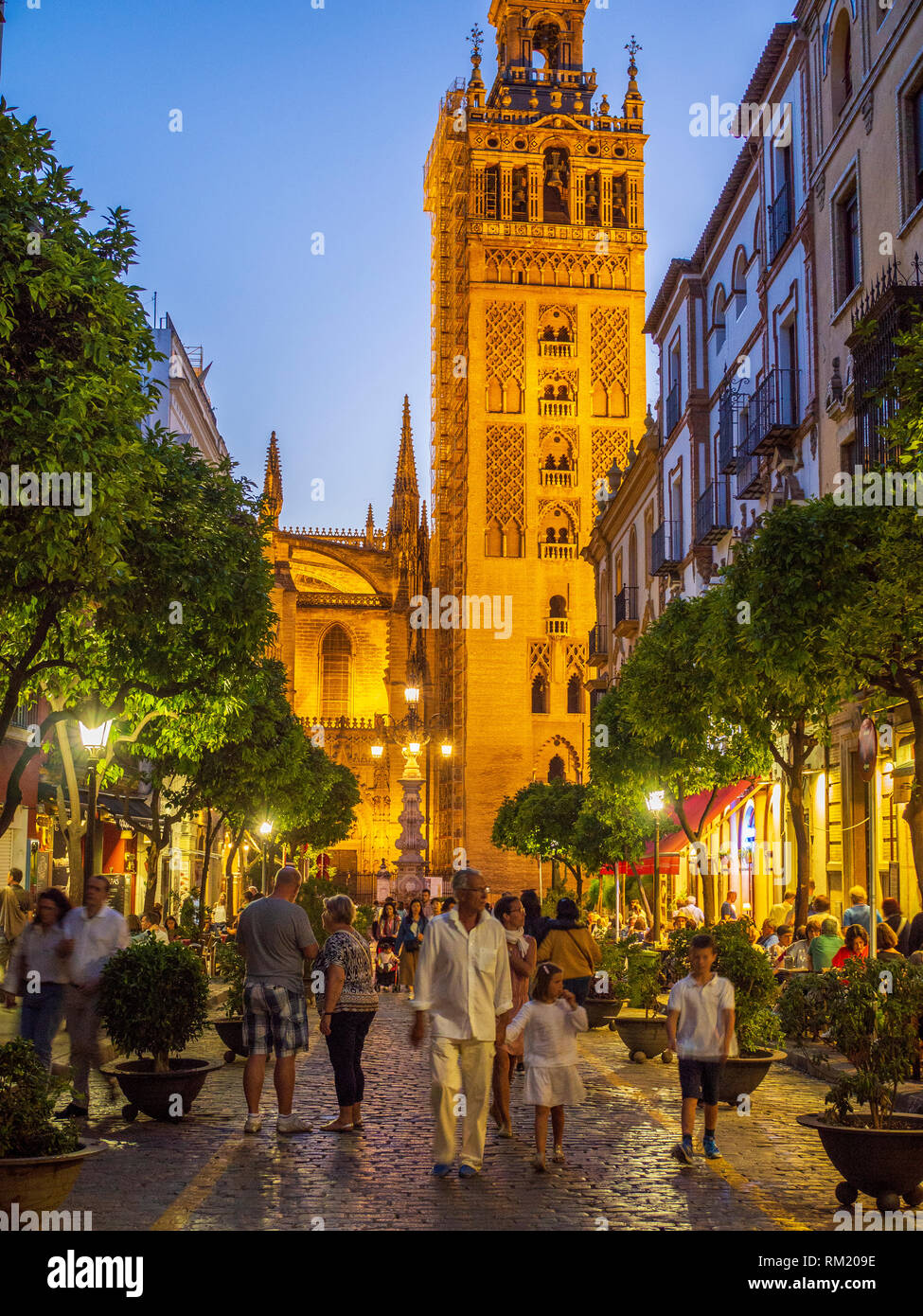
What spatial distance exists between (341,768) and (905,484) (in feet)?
168

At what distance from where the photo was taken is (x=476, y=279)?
6656 centimetres

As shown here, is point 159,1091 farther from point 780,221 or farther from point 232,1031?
point 780,221

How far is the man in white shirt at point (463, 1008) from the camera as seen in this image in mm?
8570

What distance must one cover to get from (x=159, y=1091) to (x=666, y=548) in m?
27.7

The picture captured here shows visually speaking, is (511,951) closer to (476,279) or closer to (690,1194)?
(690,1194)

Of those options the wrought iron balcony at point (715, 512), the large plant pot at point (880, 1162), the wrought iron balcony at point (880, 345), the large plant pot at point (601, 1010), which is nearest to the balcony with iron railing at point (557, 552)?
the wrought iron balcony at point (715, 512)

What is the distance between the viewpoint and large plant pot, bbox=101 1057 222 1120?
10594 millimetres

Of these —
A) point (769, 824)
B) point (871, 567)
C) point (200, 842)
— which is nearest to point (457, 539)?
point (200, 842)

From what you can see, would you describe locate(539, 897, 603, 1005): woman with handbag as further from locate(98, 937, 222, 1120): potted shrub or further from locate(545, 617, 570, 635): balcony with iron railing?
locate(545, 617, 570, 635): balcony with iron railing

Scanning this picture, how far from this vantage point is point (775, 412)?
25.8 metres

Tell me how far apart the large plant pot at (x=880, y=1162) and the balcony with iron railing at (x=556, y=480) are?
196ft

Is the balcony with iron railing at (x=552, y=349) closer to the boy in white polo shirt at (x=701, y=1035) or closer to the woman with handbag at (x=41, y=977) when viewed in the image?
the woman with handbag at (x=41, y=977)

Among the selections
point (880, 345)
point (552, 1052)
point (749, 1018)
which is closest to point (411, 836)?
point (880, 345)

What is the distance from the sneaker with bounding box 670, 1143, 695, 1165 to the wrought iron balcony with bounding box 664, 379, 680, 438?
27956mm
